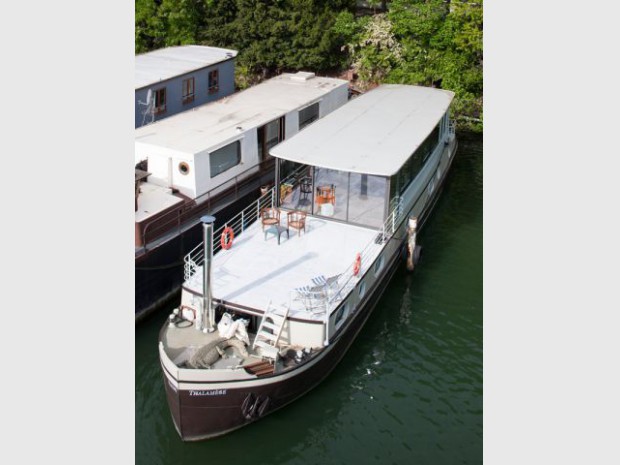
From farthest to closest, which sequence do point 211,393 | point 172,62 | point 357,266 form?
point 172,62, point 357,266, point 211,393

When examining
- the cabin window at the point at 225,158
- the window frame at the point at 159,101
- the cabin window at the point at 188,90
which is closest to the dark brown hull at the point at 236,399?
the cabin window at the point at 225,158

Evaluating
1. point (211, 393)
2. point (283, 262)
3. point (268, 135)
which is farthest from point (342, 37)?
point (211, 393)

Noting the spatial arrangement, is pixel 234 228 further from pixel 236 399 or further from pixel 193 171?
pixel 236 399

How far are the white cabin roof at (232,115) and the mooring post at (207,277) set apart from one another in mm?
6957

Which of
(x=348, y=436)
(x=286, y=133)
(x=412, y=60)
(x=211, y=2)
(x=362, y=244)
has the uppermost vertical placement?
(x=211, y=2)

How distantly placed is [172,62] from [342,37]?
12038 mm

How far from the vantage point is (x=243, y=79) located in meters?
44.6

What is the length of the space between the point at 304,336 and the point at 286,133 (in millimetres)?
12069

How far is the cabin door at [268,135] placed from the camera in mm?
29297

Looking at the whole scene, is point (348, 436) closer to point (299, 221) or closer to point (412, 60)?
point (299, 221)

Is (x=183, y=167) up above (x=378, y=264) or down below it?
above

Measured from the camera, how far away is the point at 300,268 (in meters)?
22.8

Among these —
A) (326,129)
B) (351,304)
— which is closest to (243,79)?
(326,129)

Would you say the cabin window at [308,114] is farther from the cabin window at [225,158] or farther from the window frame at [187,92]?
the window frame at [187,92]
